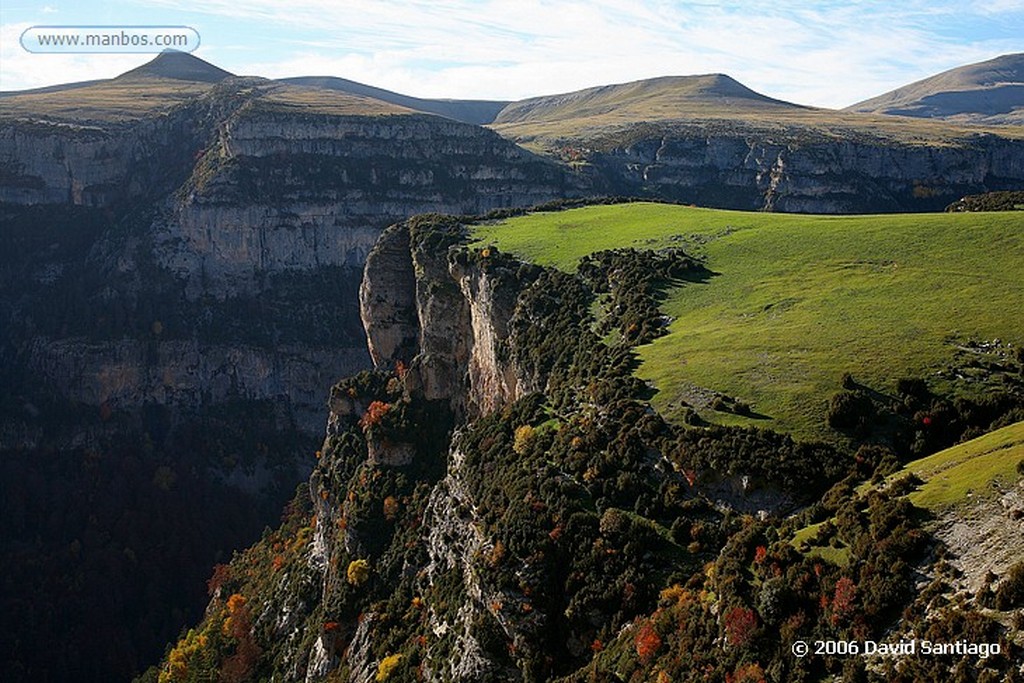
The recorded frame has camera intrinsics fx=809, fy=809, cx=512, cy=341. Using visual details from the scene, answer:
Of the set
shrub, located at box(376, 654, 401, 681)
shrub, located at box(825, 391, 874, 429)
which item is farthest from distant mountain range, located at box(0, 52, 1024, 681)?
shrub, located at box(825, 391, 874, 429)

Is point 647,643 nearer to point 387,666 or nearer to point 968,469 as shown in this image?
point 968,469

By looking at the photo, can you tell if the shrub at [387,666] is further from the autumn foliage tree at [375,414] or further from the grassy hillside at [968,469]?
the grassy hillside at [968,469]

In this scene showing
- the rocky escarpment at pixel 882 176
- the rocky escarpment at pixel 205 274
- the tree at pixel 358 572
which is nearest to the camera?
the tree at pixel 358 572

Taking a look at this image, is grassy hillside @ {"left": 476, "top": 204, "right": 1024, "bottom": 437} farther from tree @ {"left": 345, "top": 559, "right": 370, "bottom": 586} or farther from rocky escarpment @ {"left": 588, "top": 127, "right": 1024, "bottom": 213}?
rocky escarpment @ {"left": 588, "top": 127, "right": 1024, "bottom": 213}

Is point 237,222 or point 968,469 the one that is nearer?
point 968,469

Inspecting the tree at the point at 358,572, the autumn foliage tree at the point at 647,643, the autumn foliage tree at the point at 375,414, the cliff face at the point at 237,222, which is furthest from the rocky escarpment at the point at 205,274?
the autumn foliage tree at the point at 647,643

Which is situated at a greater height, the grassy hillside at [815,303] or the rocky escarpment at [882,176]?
the rocky escarpment at [882,176]

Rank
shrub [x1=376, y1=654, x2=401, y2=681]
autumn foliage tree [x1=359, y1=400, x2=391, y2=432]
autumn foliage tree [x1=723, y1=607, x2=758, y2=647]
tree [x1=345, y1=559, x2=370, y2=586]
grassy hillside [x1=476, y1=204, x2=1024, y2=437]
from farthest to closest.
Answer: autumn foliage tree [x1=359, y1=400, x2=391, y2=432], tree [x1=345, y1=559, x2=370, y2=586], shrub [x1=376, y1=654, x2=401, y2=681], grassy hillside [x1=476, y1=204, x2=1024, y2=437], autumn foliage tree [x1=723, y1=607, x2=758, y2=647]

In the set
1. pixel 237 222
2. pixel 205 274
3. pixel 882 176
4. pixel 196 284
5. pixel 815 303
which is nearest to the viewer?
pixel 815 303

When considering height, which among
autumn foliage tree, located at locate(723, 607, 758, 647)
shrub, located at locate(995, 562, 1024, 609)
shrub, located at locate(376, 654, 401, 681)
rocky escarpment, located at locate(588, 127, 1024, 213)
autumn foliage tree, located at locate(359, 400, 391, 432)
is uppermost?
rocky escarpment, located at locate(588, 127, 1024, 213)

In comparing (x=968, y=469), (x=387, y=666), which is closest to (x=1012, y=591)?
(x=968, y=469)
